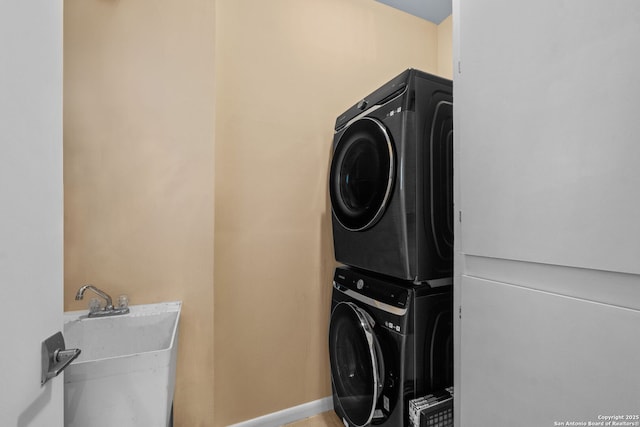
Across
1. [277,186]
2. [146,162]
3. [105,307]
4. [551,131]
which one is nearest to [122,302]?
[105,307]

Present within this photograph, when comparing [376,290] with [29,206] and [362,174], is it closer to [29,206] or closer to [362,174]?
[362,174]

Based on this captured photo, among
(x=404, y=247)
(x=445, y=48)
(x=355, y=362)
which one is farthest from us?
(x=445, y=48)

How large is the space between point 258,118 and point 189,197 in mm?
634

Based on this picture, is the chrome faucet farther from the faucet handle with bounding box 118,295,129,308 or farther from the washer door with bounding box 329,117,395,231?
the washer door with bounding box 329,117,395,231

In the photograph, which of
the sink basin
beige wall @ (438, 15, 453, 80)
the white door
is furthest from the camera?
beige wall @ (438, 15, 453, 80)

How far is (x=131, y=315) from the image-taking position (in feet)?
4.21

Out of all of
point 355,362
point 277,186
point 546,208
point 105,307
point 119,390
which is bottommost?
point 355,362

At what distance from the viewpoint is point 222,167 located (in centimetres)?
164

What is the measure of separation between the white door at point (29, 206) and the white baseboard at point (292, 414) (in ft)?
4.11

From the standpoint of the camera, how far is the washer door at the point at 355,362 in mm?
1275

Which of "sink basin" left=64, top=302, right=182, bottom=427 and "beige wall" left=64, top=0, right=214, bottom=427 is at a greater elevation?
"beige wall" left=64, top=0, right=214, bottom=427

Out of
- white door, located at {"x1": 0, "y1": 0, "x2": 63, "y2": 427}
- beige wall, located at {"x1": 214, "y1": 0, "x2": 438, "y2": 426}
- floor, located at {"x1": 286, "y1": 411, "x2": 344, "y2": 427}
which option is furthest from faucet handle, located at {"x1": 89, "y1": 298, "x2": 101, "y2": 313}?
floor, located at {"x1": 286, "y1": 411, "x2": 344, "y2": 427}

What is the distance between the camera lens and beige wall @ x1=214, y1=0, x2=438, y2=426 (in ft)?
5.39

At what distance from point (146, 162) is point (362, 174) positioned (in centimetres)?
108
